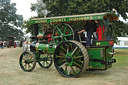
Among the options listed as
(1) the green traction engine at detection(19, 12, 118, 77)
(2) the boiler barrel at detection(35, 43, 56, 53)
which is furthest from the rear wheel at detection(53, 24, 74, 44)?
(2) the boiler barrel at detection(35, 43, 56, 53)

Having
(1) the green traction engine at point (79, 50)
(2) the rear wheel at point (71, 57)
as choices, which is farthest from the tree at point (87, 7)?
(2) the rear wheel at point (71, 57)

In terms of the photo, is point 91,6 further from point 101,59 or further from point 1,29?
point 1,29

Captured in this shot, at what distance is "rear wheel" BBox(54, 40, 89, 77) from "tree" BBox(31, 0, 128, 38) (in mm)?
9638

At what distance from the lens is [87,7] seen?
1614cm

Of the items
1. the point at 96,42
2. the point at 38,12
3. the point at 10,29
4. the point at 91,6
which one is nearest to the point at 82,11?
the point at 91,6

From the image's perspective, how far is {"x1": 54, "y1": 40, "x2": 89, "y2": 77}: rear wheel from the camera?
249 inches

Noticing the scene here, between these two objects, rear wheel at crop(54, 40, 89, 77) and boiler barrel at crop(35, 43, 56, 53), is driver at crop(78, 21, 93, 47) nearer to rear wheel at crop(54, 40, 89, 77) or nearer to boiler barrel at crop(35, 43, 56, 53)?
rear wheel at crop(54, 40, 89, 77)

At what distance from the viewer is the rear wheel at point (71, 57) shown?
6312 millimetres

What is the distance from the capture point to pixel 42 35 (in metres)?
8.12

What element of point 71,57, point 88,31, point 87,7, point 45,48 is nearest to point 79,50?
point 71,57

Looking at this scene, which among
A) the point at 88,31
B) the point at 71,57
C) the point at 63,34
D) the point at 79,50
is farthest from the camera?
the point at 63,34

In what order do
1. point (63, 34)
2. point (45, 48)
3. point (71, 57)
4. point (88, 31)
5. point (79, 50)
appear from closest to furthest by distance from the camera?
1. point (79, 50)
2. point (71, 57)
3. point (88, 31)
4. point (63, 34)
5. point (45, 48)

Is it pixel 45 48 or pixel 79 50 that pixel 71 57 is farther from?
pixel 45 48

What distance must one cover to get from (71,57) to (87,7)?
10.3 meters
